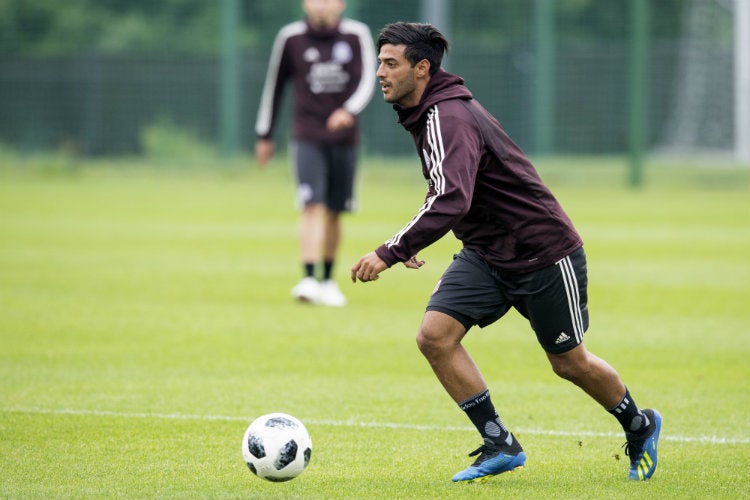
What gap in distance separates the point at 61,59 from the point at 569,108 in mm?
11824

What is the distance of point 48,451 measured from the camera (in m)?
6.31

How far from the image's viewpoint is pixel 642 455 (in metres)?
5.88

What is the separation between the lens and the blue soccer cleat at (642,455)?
588cm

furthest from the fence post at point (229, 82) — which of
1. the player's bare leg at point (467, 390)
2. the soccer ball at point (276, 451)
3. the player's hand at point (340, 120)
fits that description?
the soccer ball at point (276, 451)

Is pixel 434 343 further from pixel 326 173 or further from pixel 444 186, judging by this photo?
pixel 326 173

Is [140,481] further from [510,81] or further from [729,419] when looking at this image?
[510,81]

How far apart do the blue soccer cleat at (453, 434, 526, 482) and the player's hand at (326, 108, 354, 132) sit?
6.38m

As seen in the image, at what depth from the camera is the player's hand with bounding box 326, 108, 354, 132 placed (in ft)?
38.7

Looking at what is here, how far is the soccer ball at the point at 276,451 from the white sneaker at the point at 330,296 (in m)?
6.20

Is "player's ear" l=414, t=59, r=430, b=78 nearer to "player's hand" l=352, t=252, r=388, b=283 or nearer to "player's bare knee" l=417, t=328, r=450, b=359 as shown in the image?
"player's hand" l=352, t=252, r=388, b=283

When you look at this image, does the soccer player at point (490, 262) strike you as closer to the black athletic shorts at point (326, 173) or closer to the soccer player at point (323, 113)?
the soccer player at point (323, 113)

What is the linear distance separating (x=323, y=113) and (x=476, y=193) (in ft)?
21.9

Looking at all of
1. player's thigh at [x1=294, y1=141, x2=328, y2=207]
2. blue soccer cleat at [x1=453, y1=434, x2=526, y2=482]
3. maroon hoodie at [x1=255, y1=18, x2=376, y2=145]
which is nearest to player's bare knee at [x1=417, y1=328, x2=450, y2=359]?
blue soccer cleat at [x1=453, y1=434, x2=526, y2=482]

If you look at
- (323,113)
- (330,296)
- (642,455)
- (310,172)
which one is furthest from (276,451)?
(323,113)
